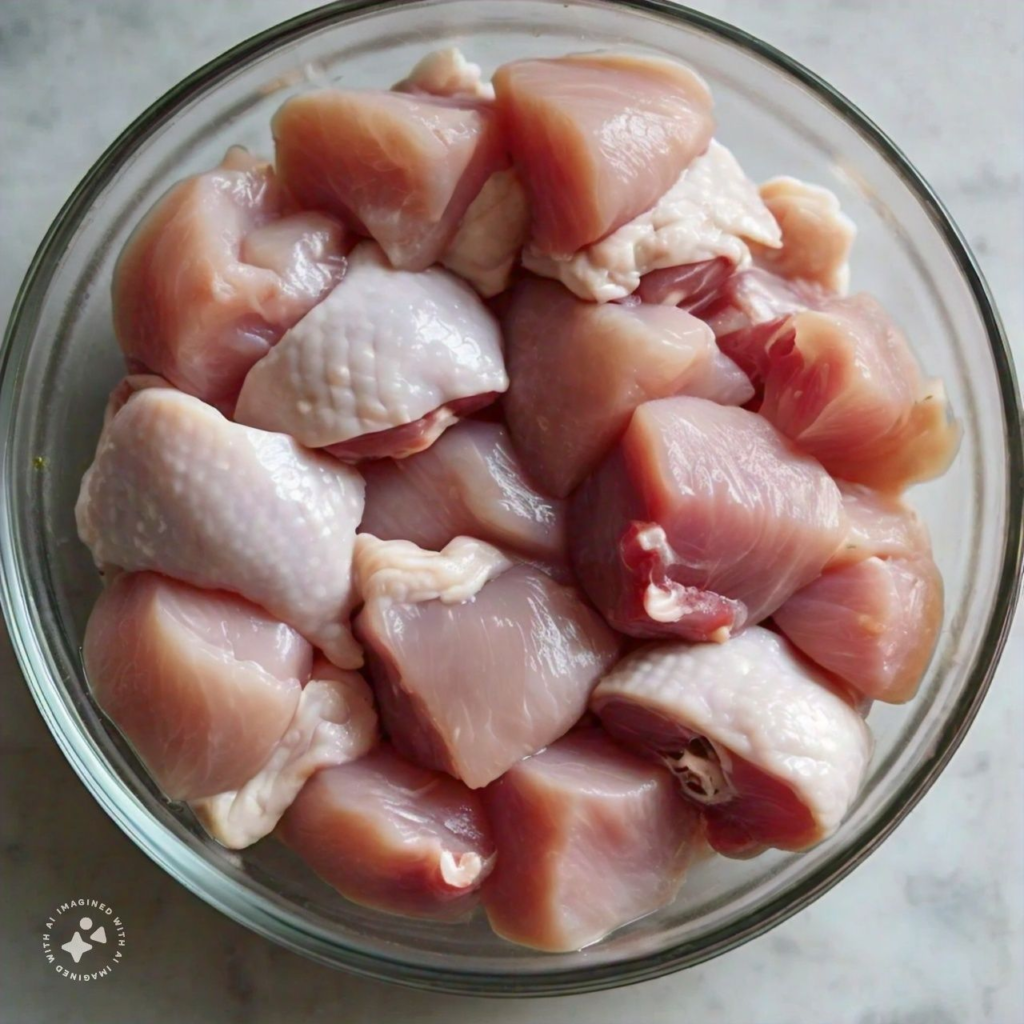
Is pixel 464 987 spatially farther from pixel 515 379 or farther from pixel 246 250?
pixel 246 250

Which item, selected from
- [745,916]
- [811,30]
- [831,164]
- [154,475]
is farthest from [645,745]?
[811,30]

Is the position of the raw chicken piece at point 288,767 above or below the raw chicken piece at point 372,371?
below

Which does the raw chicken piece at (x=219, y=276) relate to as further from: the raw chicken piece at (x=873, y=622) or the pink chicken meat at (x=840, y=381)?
the raw chicken piece at (x=873, y=622)

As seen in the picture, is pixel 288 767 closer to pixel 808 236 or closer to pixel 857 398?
pixel 857 398

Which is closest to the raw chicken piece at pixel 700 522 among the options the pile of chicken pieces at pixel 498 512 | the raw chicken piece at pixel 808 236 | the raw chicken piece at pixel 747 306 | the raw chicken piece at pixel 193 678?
the pile of chicken pieces at pixel 498 512

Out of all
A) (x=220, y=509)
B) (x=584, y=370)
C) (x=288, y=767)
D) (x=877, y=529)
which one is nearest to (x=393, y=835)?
(x=288, y=767)

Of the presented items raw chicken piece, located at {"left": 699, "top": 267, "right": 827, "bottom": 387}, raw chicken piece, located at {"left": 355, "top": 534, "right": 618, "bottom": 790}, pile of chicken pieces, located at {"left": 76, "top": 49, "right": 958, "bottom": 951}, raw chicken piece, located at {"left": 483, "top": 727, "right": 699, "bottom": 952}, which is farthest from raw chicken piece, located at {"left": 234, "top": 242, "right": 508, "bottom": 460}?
raw chicken piece, located at {"left": 483, "top": 727, "right": 699, "bottom": 952}
